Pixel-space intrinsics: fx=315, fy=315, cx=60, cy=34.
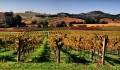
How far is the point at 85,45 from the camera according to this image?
181 feet

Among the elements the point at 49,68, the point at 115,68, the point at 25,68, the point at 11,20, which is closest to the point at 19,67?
the point at 25,68

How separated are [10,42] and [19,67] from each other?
30.5 meters

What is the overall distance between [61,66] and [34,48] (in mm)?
34351

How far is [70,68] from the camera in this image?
27922mm

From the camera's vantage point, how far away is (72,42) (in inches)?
2393

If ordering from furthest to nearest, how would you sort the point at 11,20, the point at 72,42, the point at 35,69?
the point at 11,20, the point at 72,42, the point at 35,69

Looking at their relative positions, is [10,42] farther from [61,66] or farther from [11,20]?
[11,20]

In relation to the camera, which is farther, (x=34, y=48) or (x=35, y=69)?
(x=34, y=48)

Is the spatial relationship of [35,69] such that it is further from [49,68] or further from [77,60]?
[77,60]

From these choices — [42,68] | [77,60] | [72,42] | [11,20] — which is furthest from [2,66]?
[11,20]

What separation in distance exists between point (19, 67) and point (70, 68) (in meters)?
4.56

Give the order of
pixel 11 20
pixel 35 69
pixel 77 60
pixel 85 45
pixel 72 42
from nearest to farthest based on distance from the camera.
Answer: pixel 35 69 < pixel 77 60 < pixel 85 45 < pixel 72 42 < pixel 11 20

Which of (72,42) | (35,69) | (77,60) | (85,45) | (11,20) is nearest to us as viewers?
(35,69)

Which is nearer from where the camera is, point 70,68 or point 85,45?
point 70,68
